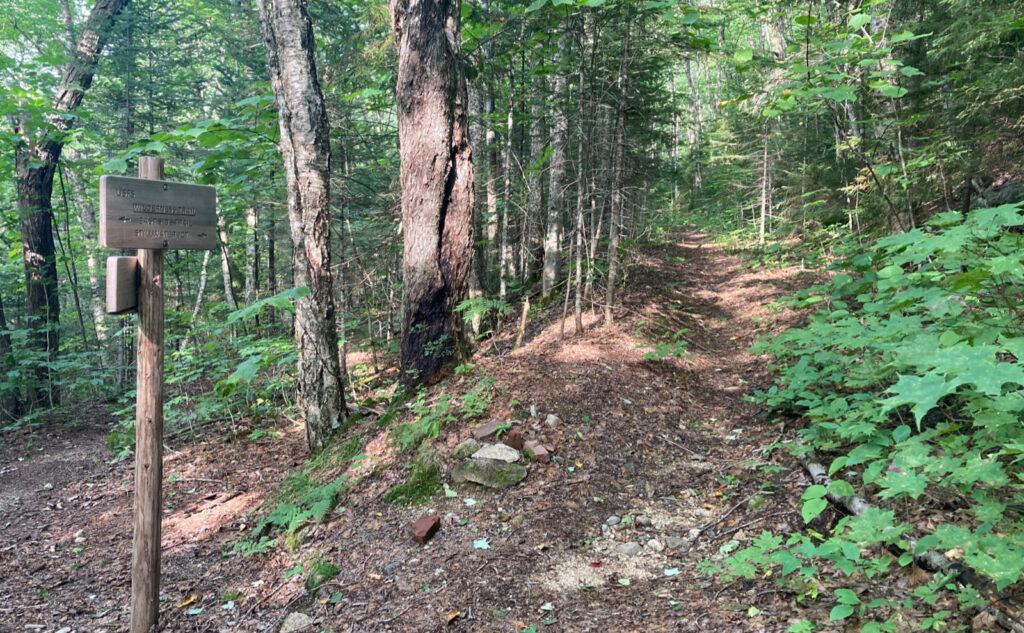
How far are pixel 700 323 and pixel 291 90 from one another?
25.4 ft

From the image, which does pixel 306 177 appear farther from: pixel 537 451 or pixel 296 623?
pixel 296 623

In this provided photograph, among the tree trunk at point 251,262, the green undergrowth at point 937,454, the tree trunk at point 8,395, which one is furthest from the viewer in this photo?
the tree trunk at point 251,262

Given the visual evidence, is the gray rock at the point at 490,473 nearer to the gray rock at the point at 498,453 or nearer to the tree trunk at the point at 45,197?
the gray rock at the point at 498,453

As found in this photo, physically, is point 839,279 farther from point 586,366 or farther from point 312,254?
point 312,254

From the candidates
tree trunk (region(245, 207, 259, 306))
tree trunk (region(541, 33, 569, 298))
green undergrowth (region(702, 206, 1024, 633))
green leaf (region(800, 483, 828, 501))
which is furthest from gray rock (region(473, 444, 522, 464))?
tree trunk (region(245, 207, 259, 306))

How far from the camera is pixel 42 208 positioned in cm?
988

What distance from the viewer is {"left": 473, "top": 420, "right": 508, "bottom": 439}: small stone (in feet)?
16.1

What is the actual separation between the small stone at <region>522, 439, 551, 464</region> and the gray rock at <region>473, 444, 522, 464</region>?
0.12 m

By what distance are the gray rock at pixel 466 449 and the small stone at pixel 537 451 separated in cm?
46

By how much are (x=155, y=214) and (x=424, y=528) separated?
9.84ft

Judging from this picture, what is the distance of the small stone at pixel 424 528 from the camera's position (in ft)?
13.0

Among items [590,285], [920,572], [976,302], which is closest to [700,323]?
[590,285]

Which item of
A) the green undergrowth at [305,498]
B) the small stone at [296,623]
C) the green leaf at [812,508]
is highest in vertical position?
the green leaf at [812,508]

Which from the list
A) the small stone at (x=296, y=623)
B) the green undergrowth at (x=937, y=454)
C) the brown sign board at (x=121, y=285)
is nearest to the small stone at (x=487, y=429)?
the small stone at (x=296, y=623)
